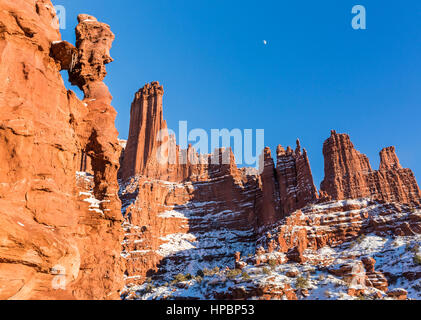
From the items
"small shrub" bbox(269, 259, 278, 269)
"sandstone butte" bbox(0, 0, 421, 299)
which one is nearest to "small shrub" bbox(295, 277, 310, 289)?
"sandstone butte" bbox(0, 0, 421, 299)

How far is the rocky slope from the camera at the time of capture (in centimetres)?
6191

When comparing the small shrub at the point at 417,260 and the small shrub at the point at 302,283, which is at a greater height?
the small shrub at the point at 417,260

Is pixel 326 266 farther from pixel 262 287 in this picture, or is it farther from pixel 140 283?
pixel 140 283

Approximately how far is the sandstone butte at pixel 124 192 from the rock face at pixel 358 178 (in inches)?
15.8

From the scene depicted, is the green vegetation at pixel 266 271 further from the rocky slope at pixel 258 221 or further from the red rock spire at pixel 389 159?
the red rock spire at pixel 389 159

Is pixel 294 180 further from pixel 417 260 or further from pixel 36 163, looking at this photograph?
pixel 36 163

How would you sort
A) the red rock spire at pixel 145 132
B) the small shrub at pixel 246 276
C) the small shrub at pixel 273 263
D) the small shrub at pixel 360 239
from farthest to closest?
the red rock spire at pixel 145 132, the small shrub at pixel 360 239, the small shrub at pixel 273 263, the small shrub at pixel 246 276

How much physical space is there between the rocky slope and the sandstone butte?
0.48m

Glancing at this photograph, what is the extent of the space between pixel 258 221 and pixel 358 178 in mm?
37959

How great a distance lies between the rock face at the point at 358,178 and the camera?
11146 cm

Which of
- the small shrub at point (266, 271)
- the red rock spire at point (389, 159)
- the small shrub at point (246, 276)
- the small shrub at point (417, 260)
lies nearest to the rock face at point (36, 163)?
the small shrub at point (246, 276)

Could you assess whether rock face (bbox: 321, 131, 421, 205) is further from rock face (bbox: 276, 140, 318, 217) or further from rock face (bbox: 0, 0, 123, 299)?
rock face (bbox: 0, 0, 123, 299)

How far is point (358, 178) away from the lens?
11288 cm

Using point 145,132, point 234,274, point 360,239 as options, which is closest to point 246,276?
point 234,274
